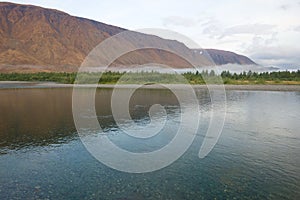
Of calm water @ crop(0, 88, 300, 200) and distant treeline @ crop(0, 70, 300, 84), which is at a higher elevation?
distant treeline @ crop(0, 70, 300, 84)

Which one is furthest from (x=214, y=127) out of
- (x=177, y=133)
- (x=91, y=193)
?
(x=91, y=193)

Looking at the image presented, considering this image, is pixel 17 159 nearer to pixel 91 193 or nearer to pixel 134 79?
pixel 91 193

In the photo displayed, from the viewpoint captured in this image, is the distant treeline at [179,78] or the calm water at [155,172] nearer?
the calm water at [155,172]

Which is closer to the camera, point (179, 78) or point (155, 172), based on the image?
point (155, 172)

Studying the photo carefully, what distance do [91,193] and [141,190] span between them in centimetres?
230

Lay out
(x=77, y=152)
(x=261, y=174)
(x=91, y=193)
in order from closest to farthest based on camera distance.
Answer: (x=91, y=193) → (x=261, y=174) → (x=77, y=152)

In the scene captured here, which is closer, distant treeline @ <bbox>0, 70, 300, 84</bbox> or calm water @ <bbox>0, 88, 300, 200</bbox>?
calm water @ <bbox>0, 88, 300, 200</bbox>

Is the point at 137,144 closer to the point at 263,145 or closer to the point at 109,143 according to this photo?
the point at 109,143

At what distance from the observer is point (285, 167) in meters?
15.1

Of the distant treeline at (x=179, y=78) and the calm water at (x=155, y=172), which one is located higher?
the distant treeline at (x=179, y=78)

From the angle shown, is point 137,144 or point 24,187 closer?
point 24,187

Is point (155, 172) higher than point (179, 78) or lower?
lower

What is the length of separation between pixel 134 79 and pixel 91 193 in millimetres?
114940

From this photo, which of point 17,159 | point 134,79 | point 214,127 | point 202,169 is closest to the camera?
point 202,169
